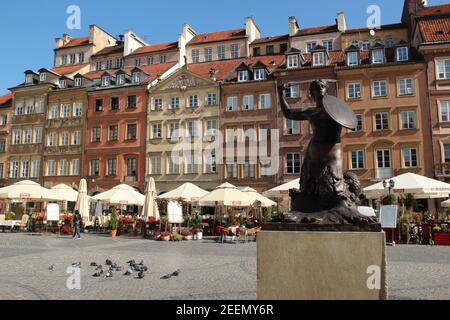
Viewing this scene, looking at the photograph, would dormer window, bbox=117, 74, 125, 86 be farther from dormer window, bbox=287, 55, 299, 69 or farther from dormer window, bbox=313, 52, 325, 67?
dormer window, bbox=313, 52, 325, 67

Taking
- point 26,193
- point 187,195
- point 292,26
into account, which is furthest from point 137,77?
point 187,195

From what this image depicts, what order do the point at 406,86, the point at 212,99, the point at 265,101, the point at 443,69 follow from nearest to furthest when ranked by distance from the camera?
the point at 443,69 → the point at 406,86 → the point at 265,101 → the point at 212,99

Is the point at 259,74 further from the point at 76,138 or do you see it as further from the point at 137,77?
the point at 76,138

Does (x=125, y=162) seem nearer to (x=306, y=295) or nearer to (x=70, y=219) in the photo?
(x=70, y=219)

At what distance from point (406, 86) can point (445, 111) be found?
119 inches

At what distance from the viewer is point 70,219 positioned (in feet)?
80.6

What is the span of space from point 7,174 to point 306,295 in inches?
1688

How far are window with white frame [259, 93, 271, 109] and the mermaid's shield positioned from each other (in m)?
29.4

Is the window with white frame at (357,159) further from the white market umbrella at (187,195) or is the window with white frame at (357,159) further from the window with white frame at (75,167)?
the window with white frame at (75,167)

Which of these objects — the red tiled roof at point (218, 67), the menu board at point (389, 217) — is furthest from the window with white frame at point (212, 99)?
the menu board at point (389, 217)

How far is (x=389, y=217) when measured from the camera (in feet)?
53.9

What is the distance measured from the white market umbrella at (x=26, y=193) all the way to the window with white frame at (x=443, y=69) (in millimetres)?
25243

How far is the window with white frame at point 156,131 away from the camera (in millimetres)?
37750

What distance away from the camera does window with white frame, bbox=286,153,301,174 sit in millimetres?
33156
